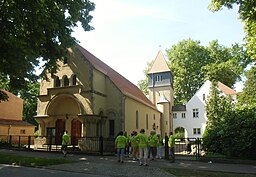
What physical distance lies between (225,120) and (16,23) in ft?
50.9

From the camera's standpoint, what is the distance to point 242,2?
15.0 meters

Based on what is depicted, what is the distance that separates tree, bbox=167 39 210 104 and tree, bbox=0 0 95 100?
44534mm

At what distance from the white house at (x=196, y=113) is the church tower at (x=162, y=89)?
6.43 ft

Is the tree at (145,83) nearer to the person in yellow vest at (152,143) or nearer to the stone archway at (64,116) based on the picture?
the stone archway at (64,116)

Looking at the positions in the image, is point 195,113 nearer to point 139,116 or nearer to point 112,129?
point 139,116

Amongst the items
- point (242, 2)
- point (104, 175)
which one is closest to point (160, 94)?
point (242, 2)

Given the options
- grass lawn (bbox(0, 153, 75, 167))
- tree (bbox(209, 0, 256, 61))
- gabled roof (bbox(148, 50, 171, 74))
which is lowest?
grass lawn (bbox(0, 153, 75, 167))

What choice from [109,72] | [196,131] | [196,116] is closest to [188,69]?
[196,116]

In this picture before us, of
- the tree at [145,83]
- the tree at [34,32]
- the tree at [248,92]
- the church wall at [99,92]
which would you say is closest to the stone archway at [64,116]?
the church wall at [99,92]

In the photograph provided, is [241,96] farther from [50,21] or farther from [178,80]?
[50,21]

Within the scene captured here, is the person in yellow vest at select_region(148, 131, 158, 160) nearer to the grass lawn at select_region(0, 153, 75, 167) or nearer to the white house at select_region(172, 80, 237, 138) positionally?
the grass lawn at select_region(0, 153, 75, 167)

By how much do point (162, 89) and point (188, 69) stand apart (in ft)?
37.3

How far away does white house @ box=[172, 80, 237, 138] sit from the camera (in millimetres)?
48438

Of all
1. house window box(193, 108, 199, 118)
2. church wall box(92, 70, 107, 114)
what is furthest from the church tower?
church wall box(92, 70, 107, 114)
